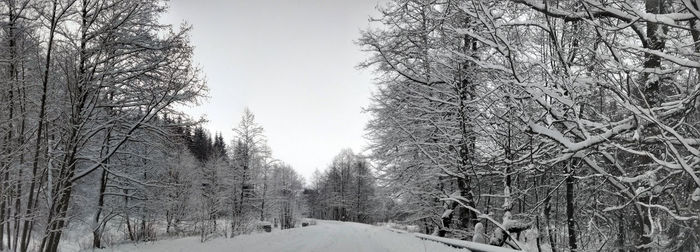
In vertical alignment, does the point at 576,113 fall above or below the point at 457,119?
below

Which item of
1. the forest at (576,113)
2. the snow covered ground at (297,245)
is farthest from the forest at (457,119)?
the snow covered ground at (297,245)

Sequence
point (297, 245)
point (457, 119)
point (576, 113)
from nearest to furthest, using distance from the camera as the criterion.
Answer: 1. point (576, 113)
2. point (457, 119)
3. point (297, 245)

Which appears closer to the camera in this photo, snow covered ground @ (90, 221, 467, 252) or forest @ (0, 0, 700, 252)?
forest @ (0, 0, 700, 252)

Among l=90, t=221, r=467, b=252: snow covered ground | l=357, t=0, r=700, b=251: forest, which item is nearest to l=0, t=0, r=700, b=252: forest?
l=357, t=0, r=700, b=251: forest

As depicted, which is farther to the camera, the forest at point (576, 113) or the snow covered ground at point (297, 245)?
the snow covered ground at point (297, 245)

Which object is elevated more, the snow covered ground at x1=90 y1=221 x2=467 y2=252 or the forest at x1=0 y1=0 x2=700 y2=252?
the forest at x1=0 y1=0 x2=700 y2=252

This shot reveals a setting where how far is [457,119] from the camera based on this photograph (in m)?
8.48

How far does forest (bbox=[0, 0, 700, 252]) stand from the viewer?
135 inches

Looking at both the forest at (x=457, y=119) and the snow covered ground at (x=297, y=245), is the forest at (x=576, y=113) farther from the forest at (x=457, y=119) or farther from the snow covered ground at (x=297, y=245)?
the snow covered ground at (x=297, y=245)

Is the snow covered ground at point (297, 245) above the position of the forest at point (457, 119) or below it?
below

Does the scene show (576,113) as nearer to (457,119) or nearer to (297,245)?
(457,119)

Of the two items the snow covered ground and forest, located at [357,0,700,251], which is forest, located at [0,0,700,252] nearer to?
A: forest, located at [357,0,700,251]

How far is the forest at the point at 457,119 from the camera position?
11.2 feet

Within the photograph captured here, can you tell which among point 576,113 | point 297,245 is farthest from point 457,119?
point 297,245
